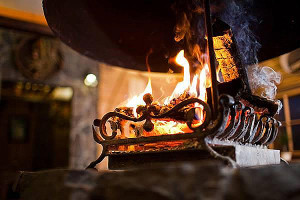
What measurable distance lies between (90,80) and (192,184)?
12.3 feet

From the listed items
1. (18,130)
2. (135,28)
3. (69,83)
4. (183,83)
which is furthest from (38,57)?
(183,83)

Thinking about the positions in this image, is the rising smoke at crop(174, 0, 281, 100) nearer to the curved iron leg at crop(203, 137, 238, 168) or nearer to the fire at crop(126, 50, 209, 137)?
the fire at crop(126, 50, 209, 137)

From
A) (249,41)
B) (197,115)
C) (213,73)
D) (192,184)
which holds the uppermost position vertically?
(249,41)

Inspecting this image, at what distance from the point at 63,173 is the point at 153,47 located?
4.85 ft

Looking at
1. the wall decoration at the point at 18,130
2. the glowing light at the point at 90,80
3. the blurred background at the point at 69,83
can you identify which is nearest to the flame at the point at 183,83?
the blurred background at the point at 69,83

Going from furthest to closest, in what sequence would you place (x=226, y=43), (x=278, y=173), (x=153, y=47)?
(x=153, y=47), (x=226, y=43), (x=278, y=173)

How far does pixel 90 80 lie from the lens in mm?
4406

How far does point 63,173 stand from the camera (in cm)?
111

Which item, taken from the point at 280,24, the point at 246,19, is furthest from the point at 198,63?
the point at 280,24

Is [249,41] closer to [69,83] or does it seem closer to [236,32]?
[236,32]

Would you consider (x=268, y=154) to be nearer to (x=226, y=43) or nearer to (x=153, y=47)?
(x=226, y=43)

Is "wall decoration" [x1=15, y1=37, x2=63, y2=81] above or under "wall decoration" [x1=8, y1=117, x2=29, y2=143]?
above

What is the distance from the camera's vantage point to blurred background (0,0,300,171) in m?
3.91

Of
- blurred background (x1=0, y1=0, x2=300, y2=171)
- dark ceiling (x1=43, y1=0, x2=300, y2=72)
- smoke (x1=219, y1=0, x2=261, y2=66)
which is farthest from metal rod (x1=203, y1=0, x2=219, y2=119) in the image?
blurred background (x1=0, y1=0, x2=300, y2=171)
